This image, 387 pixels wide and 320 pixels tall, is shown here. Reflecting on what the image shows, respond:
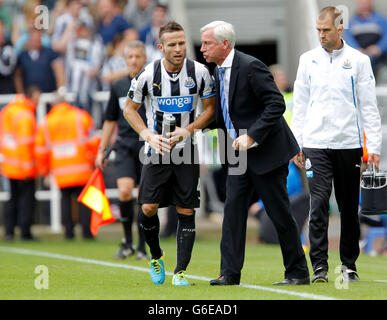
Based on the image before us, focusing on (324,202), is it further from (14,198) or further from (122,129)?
(14,198)

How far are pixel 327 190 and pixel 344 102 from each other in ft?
2.50

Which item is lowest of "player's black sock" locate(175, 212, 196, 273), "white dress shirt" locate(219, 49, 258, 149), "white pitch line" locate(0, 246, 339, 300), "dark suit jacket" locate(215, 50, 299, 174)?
"white pitch line" locate(0, 246, 339, 300)

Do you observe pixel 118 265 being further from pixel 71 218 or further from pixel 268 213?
pixel 71 218

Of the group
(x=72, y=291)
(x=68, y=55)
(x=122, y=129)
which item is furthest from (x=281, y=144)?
(x=68, y=55)

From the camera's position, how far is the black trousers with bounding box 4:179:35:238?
14141 mm

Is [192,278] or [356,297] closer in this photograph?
[356,297]

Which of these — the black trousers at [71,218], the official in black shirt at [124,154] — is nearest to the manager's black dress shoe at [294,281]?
the official in black shirt at [124,154]

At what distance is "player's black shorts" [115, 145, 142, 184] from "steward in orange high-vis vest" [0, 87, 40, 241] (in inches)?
154

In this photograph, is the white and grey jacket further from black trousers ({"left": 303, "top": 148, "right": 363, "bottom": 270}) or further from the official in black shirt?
the official in black shirt

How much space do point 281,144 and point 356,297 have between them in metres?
1.40

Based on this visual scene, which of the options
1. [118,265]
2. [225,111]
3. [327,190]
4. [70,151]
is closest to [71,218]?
[70,151]

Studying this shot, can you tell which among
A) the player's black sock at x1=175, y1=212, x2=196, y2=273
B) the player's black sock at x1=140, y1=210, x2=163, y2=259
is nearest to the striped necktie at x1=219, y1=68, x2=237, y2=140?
the player's black sock at x1=175, y1=212, x2=196, y2=273

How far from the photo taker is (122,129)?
421 inches

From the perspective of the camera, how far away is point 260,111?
739cm
